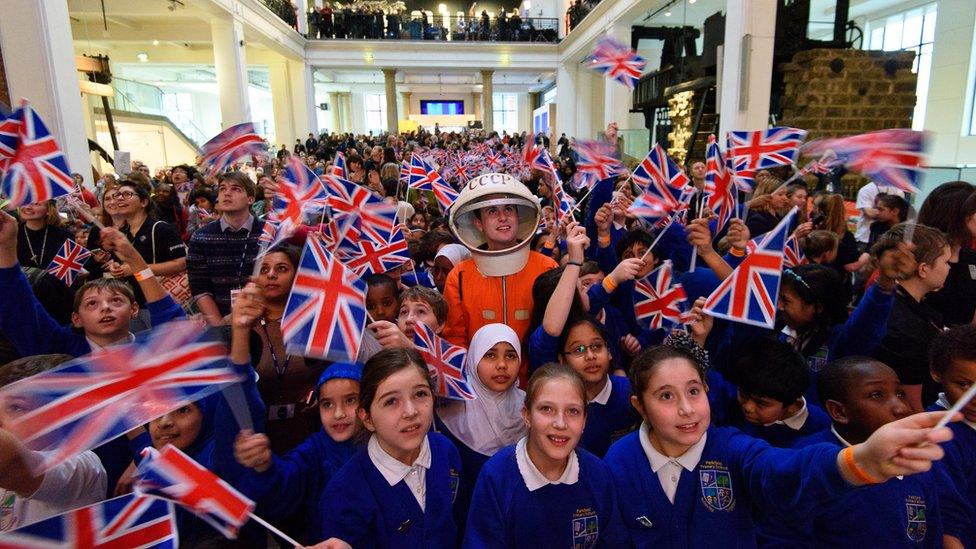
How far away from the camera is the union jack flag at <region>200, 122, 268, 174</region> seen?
12.4ft

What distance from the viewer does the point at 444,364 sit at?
2.18m

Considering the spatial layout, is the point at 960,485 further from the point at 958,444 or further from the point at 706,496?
the point at 706,496

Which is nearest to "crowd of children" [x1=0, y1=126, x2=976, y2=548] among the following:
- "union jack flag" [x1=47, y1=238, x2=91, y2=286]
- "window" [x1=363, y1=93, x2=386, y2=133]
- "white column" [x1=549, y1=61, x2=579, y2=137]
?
"union jack flag" [x1=47, y1=238, x2=91, y2=286]

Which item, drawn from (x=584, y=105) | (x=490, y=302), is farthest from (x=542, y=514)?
(x=584, y=105)

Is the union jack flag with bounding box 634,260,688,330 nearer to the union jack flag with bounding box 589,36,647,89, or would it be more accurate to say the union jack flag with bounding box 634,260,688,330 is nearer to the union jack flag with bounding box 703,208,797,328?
the union jack flag with bounding box 703,208,797,328

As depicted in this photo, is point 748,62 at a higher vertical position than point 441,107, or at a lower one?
lower

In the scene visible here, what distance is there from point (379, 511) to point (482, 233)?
1.57m

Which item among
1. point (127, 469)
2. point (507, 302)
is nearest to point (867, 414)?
point (507, 302)

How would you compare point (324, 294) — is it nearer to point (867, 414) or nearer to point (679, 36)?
point (867, 414)

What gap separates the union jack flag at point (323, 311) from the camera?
1950 millimetres

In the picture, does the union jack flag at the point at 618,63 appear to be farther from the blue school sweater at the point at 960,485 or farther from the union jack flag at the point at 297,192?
the blue school sweater at the point at 960,485

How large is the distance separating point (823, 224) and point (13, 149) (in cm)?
536

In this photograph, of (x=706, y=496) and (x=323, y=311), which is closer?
(x=706, y=496)

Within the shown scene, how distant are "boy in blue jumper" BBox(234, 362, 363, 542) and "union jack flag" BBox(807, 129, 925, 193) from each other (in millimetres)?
2411
